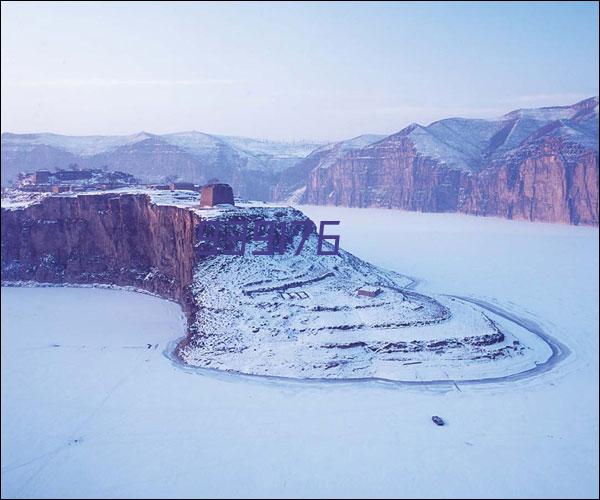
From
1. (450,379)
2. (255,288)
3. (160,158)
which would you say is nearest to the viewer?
(450,379)

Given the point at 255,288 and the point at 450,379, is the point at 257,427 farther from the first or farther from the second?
the point at 255,288

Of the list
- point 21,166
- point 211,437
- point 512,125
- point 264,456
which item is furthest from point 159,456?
point 512,125

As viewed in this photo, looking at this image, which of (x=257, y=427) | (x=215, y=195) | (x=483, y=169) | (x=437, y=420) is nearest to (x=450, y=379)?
(x=437, y=420)

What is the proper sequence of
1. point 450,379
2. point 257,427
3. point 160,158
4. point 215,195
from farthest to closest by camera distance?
1. point 160,158
2. point 215,195
3. point 450,379
4. point 257,427

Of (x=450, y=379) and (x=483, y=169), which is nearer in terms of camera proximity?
(x=450, y=379)

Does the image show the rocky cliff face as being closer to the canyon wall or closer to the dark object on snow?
the dark object on snow

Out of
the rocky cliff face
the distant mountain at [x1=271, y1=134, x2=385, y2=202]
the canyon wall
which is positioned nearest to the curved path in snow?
the rocky cliff face

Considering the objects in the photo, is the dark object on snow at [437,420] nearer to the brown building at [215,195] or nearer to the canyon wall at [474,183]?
the brown building at [215,195]
